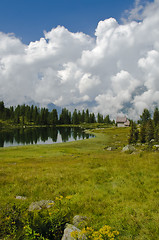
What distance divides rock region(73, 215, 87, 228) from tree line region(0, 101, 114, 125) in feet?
555

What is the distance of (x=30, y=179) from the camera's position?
42.0 feet

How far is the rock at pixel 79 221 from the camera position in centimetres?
605

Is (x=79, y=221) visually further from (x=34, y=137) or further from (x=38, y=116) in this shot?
(x=38, y=116)

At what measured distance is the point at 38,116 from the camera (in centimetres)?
17200

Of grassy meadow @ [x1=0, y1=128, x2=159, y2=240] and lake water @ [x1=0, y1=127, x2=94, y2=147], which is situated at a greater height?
grassy meadow @ [x1=0, y1=128, x2=159, y2=240]

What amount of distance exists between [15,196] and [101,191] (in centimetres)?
583

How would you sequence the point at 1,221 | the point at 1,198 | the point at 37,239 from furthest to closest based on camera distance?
the point at 1,198 → the point at 1,221 → the point at 37,239

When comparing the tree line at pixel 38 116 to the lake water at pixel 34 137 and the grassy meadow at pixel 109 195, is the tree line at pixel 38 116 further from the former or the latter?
the grassy meadow at pixel 109 195

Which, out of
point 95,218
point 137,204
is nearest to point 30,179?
point 95,218

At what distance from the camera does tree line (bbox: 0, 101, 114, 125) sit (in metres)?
168

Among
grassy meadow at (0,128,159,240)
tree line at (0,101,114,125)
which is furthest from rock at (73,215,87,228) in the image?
tree line at (0,101,114,125)

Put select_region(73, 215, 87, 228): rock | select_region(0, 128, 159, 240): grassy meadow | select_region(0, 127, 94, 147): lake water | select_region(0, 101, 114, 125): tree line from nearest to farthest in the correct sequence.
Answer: select_region(73, 215, 87, 228): rock
select_region(0, 128, 159, 240): grassy meadow
select_region(0, 127, 94, 147): lake water
select_region(0, 101, 114, 125): tree line

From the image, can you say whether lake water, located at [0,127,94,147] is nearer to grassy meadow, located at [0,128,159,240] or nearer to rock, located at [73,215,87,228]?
grassy meadow, located at [0,128,159,240]

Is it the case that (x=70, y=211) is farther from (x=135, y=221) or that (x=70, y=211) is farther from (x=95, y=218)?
(x=135, y=221)
